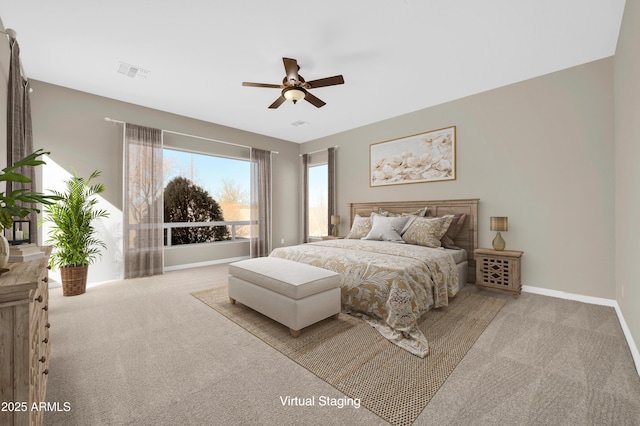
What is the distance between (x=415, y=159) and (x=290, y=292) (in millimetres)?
3418

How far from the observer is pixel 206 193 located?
549 centimetres

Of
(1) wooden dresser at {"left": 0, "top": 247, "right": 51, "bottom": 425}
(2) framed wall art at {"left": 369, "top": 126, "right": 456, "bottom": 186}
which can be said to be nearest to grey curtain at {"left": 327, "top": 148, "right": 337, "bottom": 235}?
(2) framed wall art at {"left": 369, "top": 126, "right": 456, "bottom": 186}

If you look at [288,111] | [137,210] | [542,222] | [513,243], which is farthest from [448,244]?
[137,210]

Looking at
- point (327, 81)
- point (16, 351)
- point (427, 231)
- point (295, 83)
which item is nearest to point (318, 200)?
point (427, 231)

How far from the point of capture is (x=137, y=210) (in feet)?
14.3

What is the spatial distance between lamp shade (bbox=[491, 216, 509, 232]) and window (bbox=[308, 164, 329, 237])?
3.47 meters

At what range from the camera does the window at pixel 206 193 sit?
511cm

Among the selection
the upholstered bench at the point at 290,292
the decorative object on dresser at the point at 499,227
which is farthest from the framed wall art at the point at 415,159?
the upholstered bench at the point at 290,292

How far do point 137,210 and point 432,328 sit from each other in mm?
4547

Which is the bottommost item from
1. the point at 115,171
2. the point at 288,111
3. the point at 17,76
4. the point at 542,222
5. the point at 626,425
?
the point at 626,425

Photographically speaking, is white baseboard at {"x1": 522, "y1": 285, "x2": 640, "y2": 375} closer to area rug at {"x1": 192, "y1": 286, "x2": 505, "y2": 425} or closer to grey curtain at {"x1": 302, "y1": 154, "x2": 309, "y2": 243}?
area rug at {"x1": 192, "y1": 286, "x2": 505, "y2": 425}

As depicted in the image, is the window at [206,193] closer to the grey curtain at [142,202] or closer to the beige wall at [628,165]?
the grey curtain at [142,202]

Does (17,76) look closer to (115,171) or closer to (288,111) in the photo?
(115,171)

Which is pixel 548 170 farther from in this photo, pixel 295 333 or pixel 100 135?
pixel 100 135
